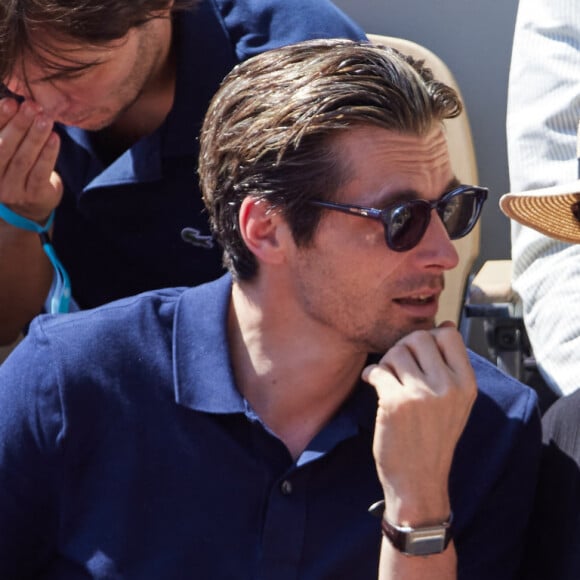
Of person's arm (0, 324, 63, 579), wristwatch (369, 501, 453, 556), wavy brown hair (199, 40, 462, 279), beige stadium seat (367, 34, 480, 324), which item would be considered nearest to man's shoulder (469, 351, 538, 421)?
wristwatch (369, 501, 453, 556)

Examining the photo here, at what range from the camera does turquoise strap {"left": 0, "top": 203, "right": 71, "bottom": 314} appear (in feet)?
7.46

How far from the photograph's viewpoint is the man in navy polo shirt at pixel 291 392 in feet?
5.50

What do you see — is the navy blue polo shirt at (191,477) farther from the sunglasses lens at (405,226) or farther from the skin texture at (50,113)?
the skin texture at (50,113)

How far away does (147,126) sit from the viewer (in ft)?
8.07

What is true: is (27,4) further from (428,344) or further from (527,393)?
(527,393)

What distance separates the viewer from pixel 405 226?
1.66m

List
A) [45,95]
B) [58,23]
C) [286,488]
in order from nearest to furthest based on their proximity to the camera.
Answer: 1. [286,488]
2. [58,23]
3. [45,95]

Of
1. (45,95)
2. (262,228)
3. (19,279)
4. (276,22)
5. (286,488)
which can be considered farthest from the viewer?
(19,279)

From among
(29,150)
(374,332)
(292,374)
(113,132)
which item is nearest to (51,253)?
(29,150)

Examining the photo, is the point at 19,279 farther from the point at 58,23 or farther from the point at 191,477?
the point at 191,477

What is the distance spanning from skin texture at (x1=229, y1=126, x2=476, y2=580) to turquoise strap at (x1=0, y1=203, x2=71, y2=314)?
1.76ft

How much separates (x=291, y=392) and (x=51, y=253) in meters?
0.80

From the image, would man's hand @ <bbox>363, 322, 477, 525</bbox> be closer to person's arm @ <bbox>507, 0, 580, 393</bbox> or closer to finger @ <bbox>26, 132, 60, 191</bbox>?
person's arm @ <bbox>507, 0, 580, 393</bbox>

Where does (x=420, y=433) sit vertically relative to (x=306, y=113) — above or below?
below
